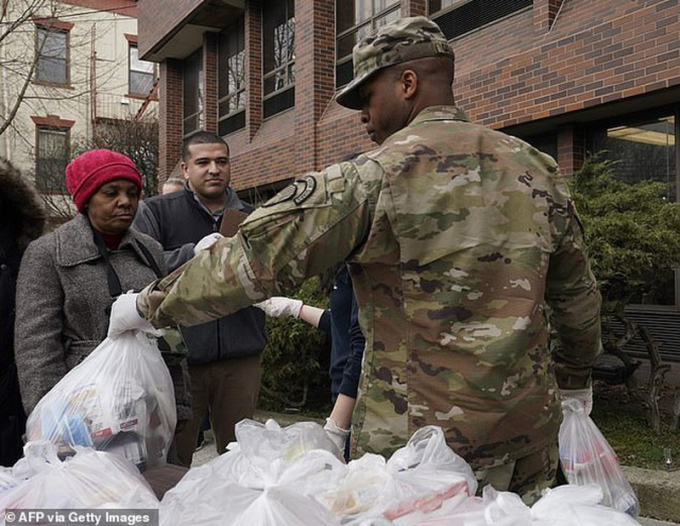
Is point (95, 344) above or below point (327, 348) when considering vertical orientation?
above

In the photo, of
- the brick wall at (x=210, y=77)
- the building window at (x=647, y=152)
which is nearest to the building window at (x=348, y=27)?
the building window at (x=647, y=152)

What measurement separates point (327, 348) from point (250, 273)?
198 inches

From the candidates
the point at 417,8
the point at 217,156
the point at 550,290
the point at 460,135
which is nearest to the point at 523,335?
the point at 550,290

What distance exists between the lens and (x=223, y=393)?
3.42 m

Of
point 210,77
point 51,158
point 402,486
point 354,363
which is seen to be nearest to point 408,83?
point 402,486

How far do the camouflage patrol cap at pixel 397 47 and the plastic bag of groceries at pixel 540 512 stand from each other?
109 cm

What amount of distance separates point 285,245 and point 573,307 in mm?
955

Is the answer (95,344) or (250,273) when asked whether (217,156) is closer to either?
(95,344)

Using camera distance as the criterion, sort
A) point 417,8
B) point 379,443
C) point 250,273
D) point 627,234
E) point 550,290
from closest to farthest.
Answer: point 250,273, point 379,443, point 550,290, point 627,234, point 417,8

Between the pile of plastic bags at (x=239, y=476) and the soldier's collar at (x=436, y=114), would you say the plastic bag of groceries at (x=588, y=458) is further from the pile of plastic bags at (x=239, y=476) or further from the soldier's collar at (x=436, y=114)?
the soldier's collar at (x=436, y=114)

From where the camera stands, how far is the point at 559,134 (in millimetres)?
7453

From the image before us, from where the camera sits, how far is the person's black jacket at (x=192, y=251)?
3260 mm

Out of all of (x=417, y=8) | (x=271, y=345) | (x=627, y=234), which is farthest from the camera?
(x=417, y=8)

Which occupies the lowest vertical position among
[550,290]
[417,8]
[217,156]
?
[550,290]
